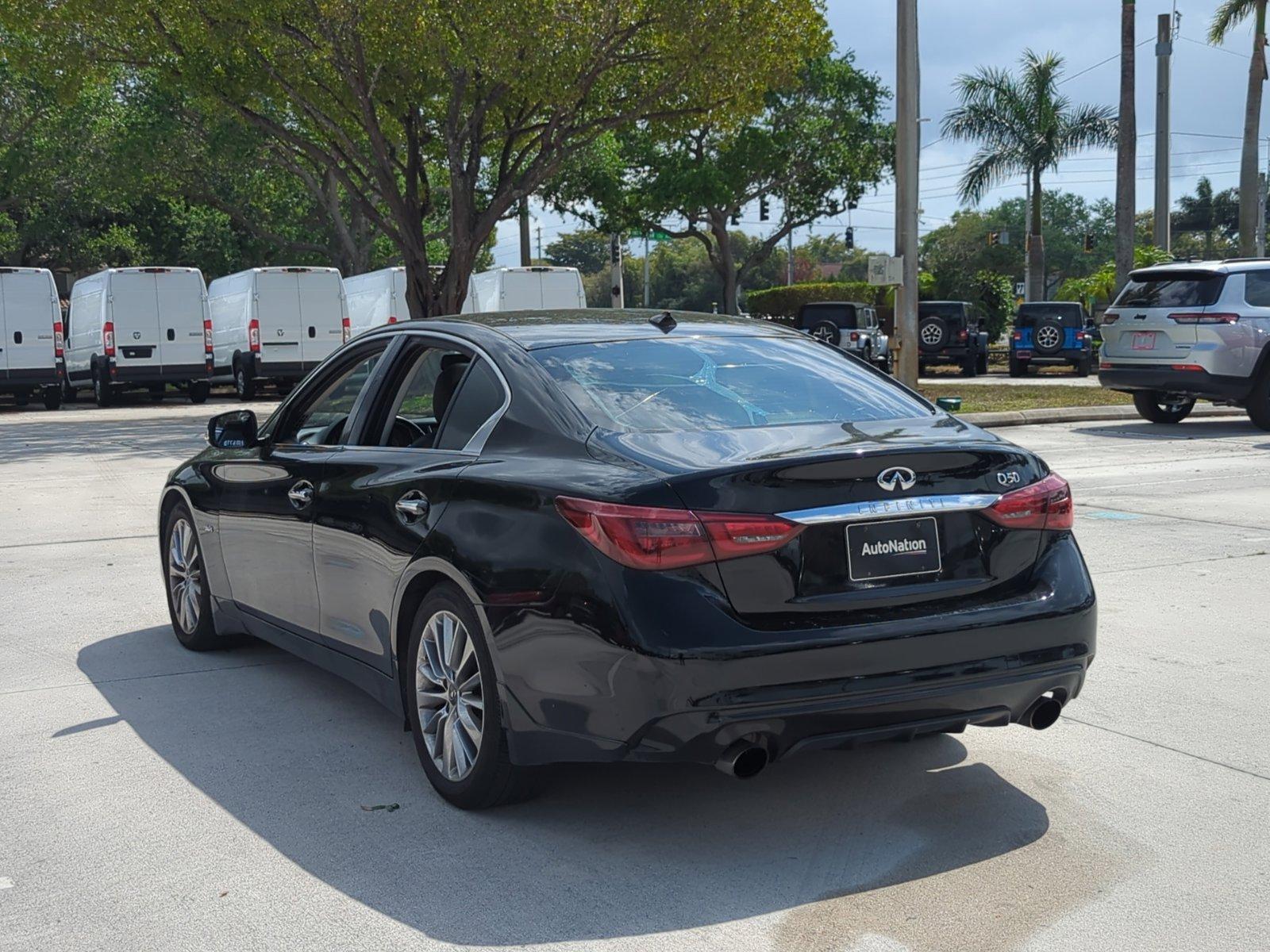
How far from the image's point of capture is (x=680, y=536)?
3.93m

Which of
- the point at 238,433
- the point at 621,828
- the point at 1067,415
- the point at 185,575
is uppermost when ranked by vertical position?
the point at 238,433

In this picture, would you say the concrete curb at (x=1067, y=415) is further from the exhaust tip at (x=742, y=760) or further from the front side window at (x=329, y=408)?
the exhaust tip at (x=742, y=760)

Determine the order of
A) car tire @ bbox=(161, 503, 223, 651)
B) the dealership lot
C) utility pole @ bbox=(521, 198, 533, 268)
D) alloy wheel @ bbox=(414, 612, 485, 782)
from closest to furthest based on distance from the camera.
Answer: the dealership lot → alloy wheel @ bbox=(414, 612, 485, 782) → car tire @ bbox=(161, 503, 223, 651) → utility pole @ bbox=(521, 198, 533, 268)

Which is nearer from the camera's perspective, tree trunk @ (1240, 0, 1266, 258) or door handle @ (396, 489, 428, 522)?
door handle @ (396, 489, 428, 522)

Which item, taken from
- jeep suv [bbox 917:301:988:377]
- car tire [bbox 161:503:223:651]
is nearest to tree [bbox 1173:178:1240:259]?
jeep suv [bbox 917:301:988:377]

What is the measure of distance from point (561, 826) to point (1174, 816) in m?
1.87

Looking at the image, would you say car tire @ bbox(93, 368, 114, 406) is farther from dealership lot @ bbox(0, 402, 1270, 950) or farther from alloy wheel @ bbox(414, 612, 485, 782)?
alloy wheel @ bbox(414, 612, 485, 782)

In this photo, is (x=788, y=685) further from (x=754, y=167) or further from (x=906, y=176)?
(x=754, y=167)

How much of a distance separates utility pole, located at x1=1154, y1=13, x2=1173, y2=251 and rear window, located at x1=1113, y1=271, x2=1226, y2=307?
16292mm

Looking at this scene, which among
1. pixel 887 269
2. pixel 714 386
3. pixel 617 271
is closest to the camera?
pixel 714 386

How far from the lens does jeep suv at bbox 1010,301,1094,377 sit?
105 ft

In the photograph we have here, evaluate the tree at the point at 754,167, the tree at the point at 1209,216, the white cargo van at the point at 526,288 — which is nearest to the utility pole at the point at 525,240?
the tree at the point at 754,167

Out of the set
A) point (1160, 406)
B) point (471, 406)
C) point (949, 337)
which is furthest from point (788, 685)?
point (949, 337)

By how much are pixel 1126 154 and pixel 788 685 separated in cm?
3123
